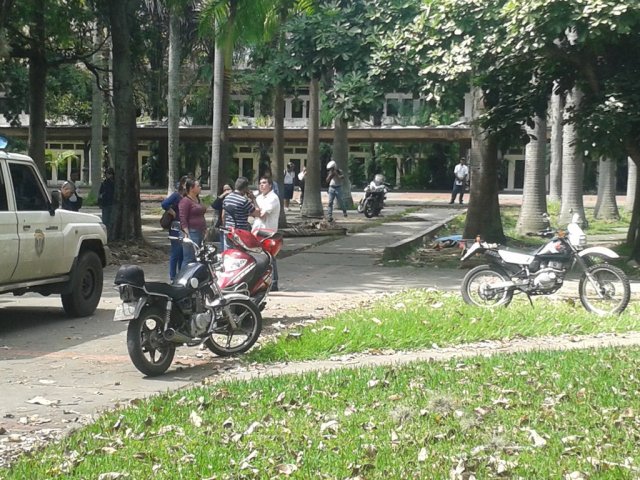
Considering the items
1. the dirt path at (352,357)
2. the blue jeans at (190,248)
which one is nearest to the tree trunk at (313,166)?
the blue jeans at (190,248)

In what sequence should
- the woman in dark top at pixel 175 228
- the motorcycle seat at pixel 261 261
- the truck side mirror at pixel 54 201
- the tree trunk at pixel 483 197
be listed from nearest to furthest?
the motorcycle seat at pixel 261 261, the truck side mirror at pixel 54 201, the woman in dark top at pixel 175 228, the tree trunk at pixel 483 197

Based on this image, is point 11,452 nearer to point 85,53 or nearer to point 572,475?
point 572,475

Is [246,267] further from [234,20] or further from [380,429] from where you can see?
[234,20]

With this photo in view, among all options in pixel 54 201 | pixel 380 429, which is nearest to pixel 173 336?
pixel 380 429

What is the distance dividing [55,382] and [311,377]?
230 cm

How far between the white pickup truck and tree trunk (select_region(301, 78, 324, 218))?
17.0 m

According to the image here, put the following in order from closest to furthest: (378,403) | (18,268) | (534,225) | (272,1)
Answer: (378,403)
(18,268)
(272,1)
(534,225)

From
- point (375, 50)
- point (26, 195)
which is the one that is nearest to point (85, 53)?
point (375, 50)

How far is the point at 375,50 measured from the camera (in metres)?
18.3

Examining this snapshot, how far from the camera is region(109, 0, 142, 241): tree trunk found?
65.8ft

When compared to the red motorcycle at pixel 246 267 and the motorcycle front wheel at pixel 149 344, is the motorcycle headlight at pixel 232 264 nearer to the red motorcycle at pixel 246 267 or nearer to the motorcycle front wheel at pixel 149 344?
the red motorcycle at pixel 246 267

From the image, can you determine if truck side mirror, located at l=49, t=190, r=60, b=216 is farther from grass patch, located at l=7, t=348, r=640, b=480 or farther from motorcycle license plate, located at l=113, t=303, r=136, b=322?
grass patch, located at l=7, t=348, r=640, b=480

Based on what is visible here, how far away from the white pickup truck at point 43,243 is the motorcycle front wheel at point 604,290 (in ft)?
20.2

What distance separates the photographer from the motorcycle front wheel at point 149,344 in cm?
885
